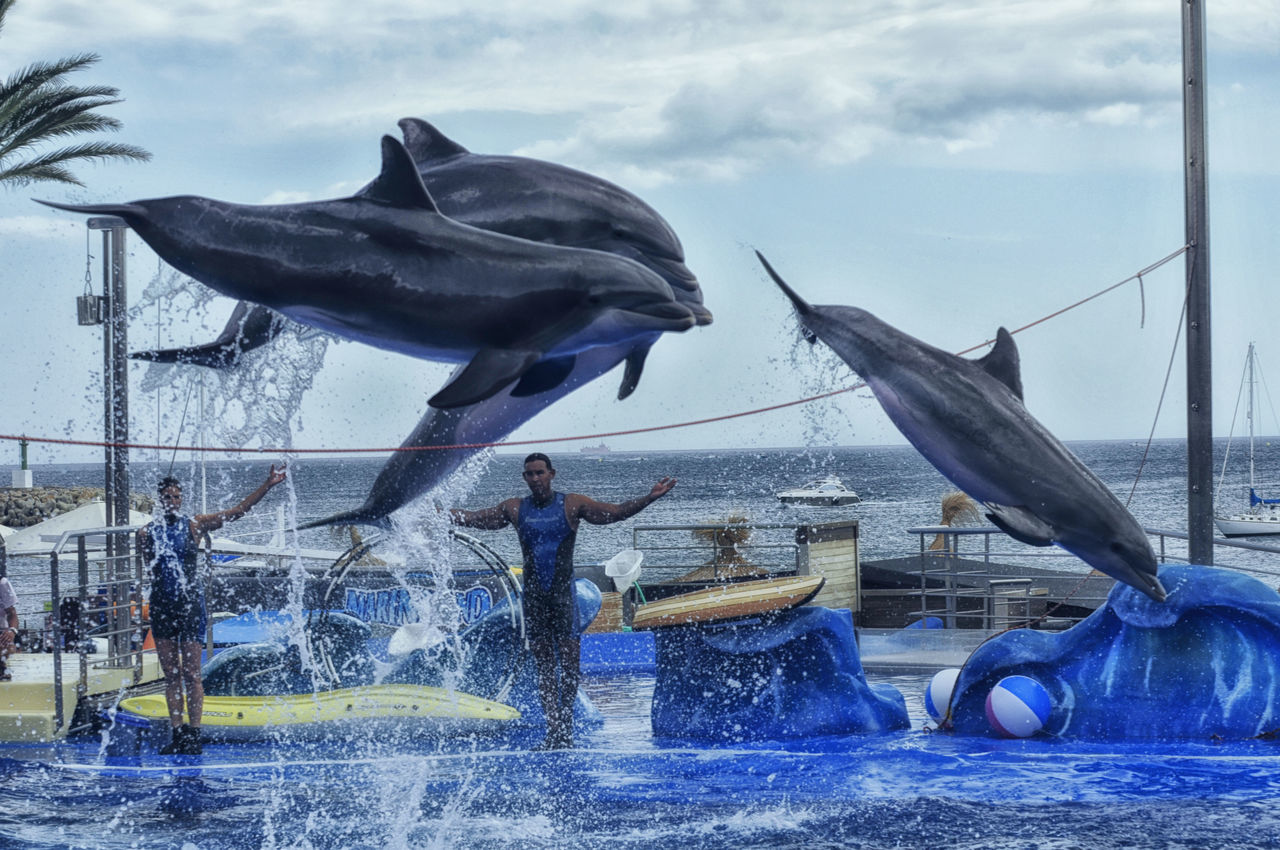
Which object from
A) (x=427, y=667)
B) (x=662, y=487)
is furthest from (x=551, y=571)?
(x=427, y=667)

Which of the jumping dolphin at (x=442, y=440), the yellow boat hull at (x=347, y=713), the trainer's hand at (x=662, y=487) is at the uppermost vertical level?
the jumping dolphin at (x=442, y=440)

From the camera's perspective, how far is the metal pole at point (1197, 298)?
7035 millimetres

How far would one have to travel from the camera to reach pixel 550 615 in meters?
7.00

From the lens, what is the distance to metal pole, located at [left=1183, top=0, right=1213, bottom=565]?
23.1ft

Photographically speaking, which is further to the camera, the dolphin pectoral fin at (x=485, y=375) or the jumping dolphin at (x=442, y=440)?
the jumping dolphin at (x=442, y=440)

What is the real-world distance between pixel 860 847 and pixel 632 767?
1764 mm

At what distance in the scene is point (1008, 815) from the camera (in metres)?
5.67

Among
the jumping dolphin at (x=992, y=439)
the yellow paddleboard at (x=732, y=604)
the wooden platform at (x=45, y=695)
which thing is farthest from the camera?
the wooden platform at (x=45, y=695)

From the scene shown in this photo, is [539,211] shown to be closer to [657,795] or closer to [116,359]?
[657,795]

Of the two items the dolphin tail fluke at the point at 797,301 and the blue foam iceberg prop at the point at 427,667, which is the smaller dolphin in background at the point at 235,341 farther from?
the blue foam iceberg prop at the point at 427,667

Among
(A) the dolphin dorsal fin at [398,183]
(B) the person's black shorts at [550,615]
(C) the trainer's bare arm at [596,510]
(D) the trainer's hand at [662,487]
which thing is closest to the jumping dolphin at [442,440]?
(A) the dolphin dorsal fin at [398,183]

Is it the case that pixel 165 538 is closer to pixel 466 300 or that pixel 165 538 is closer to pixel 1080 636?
pixel 466 300

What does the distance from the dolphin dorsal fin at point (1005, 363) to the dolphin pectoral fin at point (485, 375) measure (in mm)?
2071

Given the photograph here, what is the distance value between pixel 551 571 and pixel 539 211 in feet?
11.4
